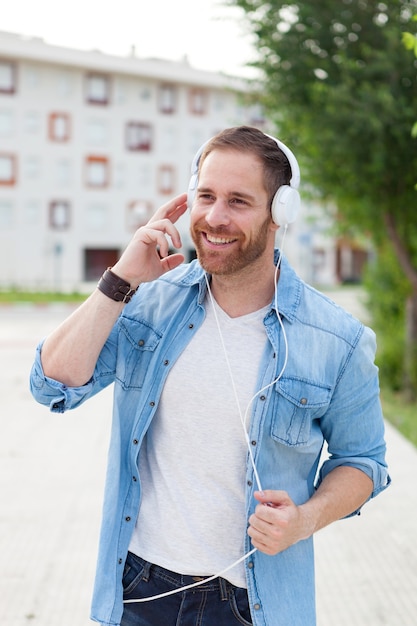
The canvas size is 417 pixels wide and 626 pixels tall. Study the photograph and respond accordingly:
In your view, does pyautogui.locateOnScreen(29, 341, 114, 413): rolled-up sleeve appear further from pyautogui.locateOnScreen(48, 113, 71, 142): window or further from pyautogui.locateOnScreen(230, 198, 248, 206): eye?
pyautogui.locateOnScreen(48, 113, 71, 142): window

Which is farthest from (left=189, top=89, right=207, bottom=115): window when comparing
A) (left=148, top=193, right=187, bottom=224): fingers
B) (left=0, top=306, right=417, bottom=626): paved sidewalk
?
(left=148, top=193, right=187, bottom=224): fingers

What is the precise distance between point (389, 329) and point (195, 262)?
9.12 metres

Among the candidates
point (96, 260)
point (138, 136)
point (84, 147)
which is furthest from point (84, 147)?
point (96, 260)

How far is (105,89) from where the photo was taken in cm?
4222

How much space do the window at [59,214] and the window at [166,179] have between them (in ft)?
17.5

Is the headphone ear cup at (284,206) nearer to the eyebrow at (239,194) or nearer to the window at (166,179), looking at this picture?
the eyebrow at (239,194)

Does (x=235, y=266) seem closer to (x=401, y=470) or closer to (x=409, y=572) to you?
(x=409, y=572)

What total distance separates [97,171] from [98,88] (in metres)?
4.38

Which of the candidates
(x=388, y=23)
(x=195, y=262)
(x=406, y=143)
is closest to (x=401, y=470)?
(x=406, y=143)

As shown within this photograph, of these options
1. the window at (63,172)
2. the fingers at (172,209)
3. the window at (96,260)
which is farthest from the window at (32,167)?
the fingers at (172,209)

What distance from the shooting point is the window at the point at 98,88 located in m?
41.9

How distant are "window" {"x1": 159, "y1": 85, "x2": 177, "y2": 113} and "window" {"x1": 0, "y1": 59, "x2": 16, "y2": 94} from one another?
7.90m

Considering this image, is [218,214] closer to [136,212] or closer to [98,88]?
[136,212]

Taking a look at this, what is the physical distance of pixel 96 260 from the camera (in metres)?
43.7
